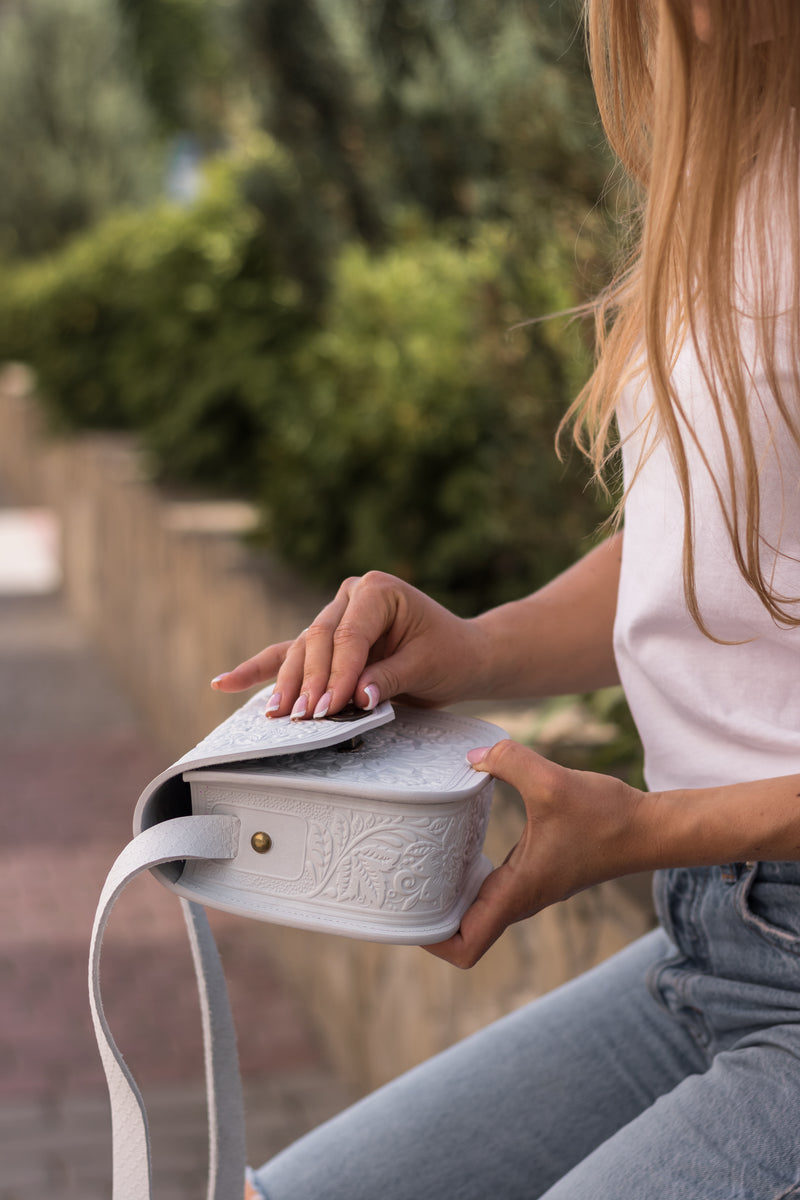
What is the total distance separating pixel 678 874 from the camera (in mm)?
1315

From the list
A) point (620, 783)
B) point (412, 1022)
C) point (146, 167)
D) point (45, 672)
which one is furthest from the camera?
point (146, 167)

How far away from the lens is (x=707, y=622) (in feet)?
3.99

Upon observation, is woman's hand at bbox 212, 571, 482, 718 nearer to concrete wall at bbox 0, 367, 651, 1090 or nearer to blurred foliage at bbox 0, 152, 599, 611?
concrete wall at bbox 0, 367, 651, 1090

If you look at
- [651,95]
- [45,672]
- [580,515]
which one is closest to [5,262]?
[45,672]

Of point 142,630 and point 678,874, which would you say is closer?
point 678,874

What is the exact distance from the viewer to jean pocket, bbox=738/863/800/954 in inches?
46.6

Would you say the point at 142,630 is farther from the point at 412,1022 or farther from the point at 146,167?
the point at 146,167

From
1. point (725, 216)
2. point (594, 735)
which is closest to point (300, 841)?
point (725, 216)

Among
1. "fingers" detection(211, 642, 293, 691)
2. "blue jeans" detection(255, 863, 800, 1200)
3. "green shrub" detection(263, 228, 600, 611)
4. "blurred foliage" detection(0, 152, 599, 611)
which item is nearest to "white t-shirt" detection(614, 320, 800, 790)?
"blue jeans" detection(255, 863, 800, 1200)

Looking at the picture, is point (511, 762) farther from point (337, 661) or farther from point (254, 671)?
point (254, 671)

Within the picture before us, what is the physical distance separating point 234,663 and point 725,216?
11.8 ft

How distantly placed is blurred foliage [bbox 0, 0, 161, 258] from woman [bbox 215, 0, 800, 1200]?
1292cm

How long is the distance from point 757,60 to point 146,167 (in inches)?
521

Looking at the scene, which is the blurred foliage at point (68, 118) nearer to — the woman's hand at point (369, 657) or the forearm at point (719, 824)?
the woman's hand at point (369, 657)
